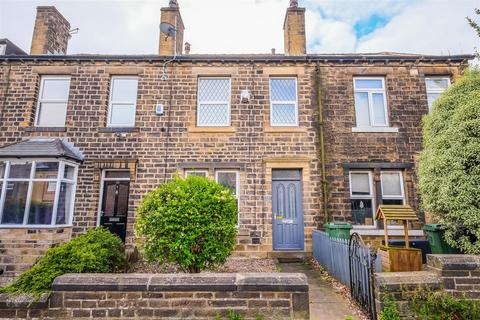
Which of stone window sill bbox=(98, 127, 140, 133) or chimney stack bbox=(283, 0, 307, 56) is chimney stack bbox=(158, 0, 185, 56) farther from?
chimney stack bbox=(283, 0, 307, 56)

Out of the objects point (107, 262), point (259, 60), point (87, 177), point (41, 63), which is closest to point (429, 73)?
point (259, 60)

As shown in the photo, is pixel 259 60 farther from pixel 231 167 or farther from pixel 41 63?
pixel 41 63

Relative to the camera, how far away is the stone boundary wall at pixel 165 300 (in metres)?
3.65

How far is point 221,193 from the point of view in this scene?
5.39m

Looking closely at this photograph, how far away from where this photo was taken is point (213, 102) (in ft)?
34.9

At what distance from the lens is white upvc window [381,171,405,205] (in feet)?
32.8

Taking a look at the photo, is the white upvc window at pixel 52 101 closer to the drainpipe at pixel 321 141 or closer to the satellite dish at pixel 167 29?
the satellite dish at pixel 167 29

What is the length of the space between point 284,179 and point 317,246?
2628mm

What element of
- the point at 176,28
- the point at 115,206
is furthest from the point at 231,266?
the point at 176,28

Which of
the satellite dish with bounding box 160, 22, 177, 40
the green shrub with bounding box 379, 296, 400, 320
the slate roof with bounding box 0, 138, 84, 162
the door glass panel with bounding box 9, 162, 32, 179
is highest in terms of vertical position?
the satellite dish with bounding box 160, 22, 177, 40

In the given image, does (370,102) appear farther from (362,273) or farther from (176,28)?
(176,28)

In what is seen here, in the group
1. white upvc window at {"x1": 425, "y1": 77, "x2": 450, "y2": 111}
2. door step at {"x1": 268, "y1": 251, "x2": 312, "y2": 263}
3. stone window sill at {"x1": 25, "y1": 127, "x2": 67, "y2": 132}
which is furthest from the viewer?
white upvc window at {"x1": 425, "y1": 77, "x2": 450, "y2": 111}

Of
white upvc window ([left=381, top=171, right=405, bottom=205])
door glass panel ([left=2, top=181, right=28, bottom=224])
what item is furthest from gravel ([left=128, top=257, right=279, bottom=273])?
white upvc window ([left=381, top=171, right=405, bottom=205])

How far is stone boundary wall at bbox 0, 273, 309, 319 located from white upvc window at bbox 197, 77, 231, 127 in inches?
290
